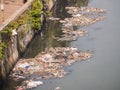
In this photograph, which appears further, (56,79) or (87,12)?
(87,12)

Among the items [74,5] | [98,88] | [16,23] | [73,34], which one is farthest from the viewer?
[74,5]

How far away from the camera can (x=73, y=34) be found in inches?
837

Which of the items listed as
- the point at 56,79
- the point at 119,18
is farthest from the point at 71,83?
the point at 119,18

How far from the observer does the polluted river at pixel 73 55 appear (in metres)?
15.7

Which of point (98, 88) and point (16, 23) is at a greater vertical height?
point (16, 23)

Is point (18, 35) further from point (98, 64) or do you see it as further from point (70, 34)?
point (70, 34)

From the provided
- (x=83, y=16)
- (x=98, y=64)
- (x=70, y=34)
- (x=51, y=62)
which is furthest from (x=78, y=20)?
(x=51, y=62)

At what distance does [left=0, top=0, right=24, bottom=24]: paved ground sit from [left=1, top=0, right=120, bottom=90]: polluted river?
1.84m

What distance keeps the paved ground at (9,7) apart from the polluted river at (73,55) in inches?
72.4

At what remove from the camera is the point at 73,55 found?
18.0 m

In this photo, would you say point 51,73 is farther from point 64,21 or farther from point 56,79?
point 64,21

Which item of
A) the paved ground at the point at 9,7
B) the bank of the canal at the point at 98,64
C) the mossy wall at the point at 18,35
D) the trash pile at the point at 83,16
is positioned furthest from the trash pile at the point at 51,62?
the paved ground at the point at 9,7

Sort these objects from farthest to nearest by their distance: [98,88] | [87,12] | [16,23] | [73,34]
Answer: [87,12] < [73,34] < [16,23] < [98,88]

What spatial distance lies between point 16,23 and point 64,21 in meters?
6.58
